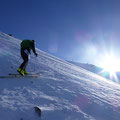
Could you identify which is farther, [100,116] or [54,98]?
[54,98]

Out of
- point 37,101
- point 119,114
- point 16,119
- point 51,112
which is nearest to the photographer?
point 16,119

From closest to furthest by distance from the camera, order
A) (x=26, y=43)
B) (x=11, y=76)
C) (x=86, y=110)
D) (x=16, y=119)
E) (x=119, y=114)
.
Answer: (x=16, y=119) < (x=86, y=110) < (x=119, y=114) < (x=11, y=76) < (x=26, y=43)

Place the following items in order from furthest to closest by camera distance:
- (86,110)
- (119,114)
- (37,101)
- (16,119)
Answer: (119,114), (86,110), (37,101), (16,119)

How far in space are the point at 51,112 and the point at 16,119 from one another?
3.58 ft

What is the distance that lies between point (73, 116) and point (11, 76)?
3578 mm

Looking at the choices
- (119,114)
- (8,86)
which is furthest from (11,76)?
(119,114)

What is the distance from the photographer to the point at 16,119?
3.17 metres

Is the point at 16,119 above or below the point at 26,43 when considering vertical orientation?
below

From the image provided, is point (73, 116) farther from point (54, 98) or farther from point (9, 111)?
point (9, 111)

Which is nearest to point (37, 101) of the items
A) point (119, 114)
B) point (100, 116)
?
point (100, 116)

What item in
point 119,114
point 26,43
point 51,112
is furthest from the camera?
point 26,43

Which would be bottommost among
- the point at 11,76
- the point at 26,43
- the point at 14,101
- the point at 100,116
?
the point at 14,101

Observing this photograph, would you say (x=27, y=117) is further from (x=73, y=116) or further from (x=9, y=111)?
(x=73, y=116)

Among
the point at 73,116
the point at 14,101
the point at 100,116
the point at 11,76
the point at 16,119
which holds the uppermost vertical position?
the point at 11,76
